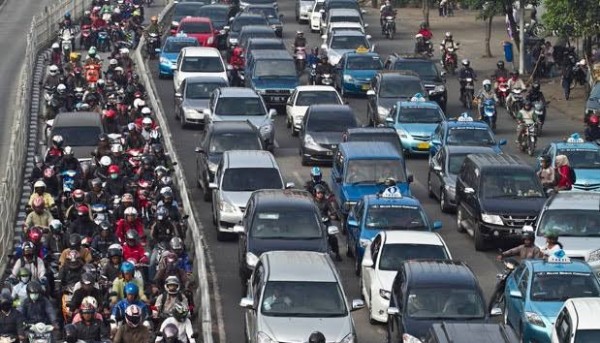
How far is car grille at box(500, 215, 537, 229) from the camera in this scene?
34531mm

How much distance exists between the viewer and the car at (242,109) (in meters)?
45.6

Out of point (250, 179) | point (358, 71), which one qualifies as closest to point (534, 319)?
point (250, 179)

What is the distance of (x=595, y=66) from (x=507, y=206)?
22297mm

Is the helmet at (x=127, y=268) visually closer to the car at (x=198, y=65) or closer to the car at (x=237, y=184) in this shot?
the car at (x=237, y=184)

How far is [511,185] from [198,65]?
20.2m

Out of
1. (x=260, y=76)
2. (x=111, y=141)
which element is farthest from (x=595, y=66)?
(x=111, y=141)

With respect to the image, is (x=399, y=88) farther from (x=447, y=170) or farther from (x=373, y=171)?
(x=373, y=171)

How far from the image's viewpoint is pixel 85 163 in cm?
3856

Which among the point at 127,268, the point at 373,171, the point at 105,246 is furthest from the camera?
the point at 373,171

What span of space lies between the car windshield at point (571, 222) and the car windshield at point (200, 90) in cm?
1868

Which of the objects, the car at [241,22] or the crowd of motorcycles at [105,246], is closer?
the crowd of motorcycles at [105,246]

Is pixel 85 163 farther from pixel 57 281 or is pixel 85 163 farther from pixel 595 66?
pixel 595 66

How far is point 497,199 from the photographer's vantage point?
35.1 metres

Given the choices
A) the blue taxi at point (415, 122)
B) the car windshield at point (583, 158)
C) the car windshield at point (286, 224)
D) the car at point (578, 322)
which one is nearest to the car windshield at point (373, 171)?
the car windshield at point (583, 158)
